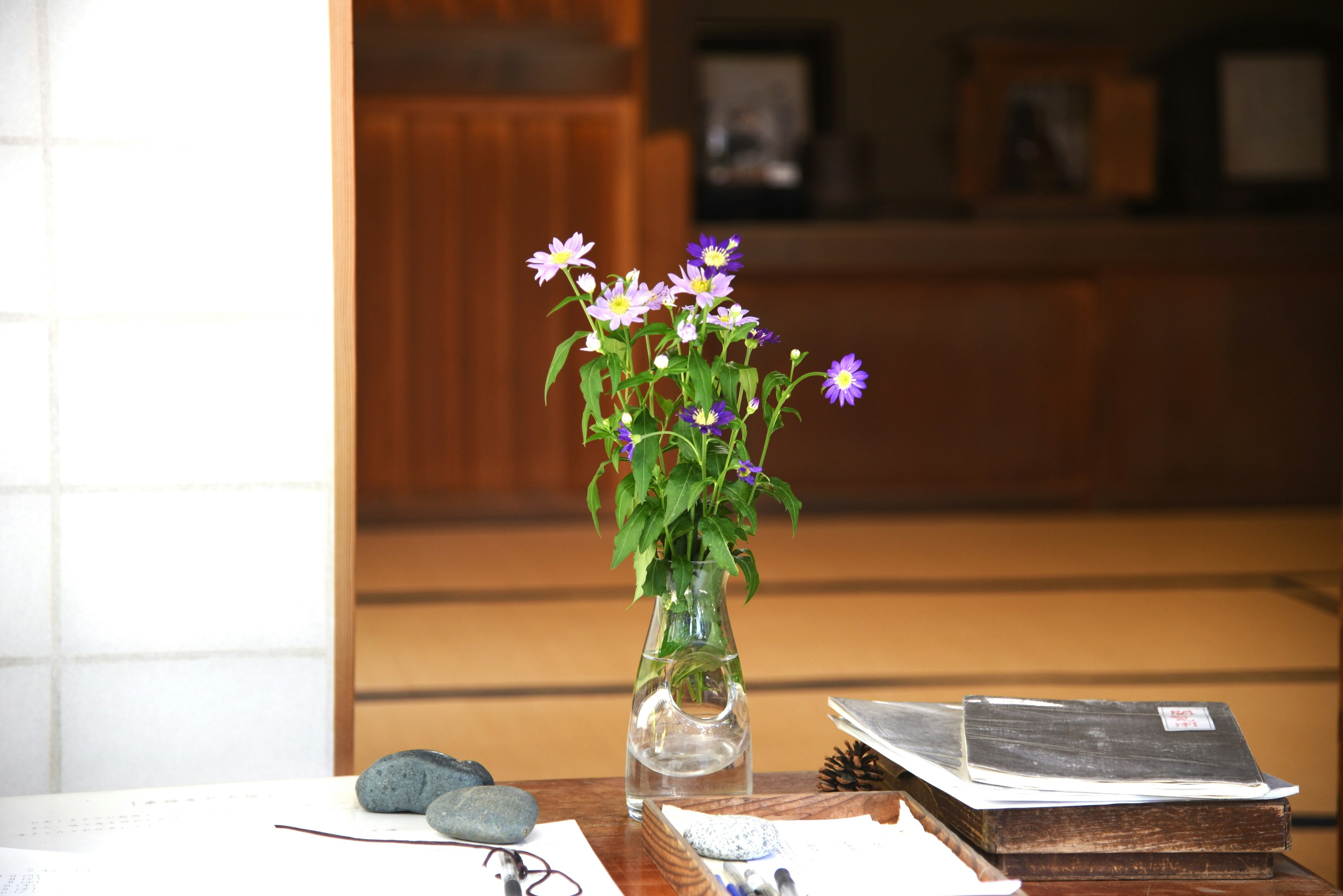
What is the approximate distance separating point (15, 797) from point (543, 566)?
2.61m

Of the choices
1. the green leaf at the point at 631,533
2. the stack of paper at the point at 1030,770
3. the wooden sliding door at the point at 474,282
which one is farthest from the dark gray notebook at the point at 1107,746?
the wooden sliding door at the point at 474,282

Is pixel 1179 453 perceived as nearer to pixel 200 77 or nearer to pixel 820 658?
pixel 820 658

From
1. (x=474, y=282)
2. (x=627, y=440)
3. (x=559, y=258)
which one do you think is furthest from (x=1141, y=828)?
(x=474, y=282)

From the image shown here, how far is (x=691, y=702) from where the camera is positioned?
0.83m

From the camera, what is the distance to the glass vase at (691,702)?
0.83 meters

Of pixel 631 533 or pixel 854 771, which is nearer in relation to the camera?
pixel 631 533

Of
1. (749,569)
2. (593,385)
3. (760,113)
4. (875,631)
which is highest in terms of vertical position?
(760,113)

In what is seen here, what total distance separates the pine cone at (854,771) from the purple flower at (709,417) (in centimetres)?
24

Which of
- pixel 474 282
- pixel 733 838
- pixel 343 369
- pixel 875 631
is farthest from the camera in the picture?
pixel 474 282

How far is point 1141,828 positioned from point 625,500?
1.15 feet

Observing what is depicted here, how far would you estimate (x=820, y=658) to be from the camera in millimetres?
2592

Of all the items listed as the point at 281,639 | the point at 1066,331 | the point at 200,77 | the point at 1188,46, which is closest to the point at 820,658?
the point at 281,639

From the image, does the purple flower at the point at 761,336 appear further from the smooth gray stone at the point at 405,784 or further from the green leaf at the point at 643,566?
the smooth gray stone at the point at 405,784

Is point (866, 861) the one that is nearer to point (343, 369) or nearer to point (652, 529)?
point (652, 529)
